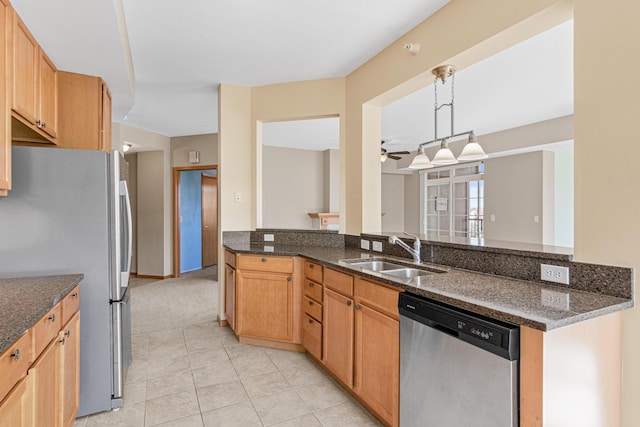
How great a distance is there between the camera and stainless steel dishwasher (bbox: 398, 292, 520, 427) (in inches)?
49.4

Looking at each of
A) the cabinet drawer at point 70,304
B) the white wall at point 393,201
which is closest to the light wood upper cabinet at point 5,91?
the cabinet drawer at point 70,304

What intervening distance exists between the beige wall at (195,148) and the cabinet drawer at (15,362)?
4677 millimetres

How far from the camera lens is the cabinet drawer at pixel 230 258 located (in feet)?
10.5

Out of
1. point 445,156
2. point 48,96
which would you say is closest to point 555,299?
point 445,156

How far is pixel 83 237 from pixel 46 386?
2.72 ft

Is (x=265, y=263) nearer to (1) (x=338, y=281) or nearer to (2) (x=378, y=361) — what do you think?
(1) (x=338, y=281)

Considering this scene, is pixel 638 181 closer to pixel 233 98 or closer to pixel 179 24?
pixel 179 24

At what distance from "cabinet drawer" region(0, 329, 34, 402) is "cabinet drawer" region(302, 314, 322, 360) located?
5.69 feet

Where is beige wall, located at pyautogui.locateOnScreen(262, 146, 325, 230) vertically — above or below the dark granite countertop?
above

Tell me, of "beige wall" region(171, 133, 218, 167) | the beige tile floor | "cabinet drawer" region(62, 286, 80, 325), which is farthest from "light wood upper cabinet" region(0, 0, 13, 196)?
"beige wall" region(171, 133, 218, 167)

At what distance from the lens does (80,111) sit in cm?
266

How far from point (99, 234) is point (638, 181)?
103 inches

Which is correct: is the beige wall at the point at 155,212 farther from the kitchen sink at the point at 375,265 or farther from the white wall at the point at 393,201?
the white wall at the point at 393,201

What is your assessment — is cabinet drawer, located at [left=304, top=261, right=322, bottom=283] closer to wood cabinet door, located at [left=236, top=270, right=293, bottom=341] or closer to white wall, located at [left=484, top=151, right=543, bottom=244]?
wood cabinet door, located at [left=236, top=270, right=293, bottom=341]
